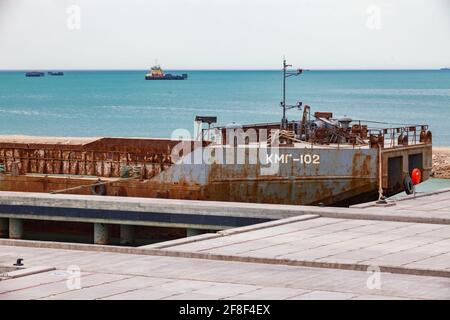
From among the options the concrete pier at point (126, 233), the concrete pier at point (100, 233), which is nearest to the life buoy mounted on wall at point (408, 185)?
the concrete pier at point (126, 233)

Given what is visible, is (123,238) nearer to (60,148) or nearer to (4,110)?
(60,148)

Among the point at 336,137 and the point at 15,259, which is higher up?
the point at 336,137

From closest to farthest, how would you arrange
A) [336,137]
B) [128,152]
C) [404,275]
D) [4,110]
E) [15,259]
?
[404,275]
[15,259]
[336,137]
[128,152]
[4,110]

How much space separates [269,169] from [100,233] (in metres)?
5.41

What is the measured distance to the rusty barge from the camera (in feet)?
116

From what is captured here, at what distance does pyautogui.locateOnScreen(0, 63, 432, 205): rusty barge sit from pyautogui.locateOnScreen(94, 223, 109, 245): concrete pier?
10.9ft

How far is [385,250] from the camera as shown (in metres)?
23.9

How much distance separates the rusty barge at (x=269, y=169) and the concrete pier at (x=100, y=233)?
10.9ft

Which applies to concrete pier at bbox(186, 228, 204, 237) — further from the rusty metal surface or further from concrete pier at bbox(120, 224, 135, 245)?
the rusty metal surface

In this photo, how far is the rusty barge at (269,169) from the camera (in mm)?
35375
